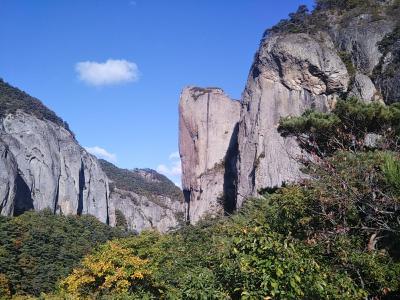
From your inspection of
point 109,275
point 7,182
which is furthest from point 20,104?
point 109,275

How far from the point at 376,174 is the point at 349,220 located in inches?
37.3

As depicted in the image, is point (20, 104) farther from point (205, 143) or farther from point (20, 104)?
point (205, 143)

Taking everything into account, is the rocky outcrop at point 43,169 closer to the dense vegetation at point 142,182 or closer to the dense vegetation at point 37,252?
the dense vegetation at point 37,252

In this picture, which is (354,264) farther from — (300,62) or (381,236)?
(300,62)

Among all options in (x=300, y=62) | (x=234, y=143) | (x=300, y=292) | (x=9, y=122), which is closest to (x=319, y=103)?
(x=300, y=62)

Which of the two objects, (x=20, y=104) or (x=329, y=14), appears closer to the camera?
(x=329, y=14)

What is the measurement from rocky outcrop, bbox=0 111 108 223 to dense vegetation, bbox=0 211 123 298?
10541mm

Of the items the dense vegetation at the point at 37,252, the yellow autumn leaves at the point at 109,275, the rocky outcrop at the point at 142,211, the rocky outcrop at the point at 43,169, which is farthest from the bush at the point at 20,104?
the yellow autumn leaves at the point at 109,275

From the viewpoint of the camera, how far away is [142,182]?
138500mm

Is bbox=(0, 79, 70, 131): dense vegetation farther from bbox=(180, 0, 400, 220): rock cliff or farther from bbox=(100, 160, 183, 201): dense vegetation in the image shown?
bbox=(180, 0, 400, 220): rock cliff

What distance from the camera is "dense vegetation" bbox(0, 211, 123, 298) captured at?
32.8 meters

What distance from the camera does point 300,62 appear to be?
1332 inches

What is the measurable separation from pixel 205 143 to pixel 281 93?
18.5 meters

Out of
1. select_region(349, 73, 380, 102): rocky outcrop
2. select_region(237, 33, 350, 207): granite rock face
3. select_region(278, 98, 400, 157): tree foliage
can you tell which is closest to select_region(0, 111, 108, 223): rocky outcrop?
select_region(237, 33, 350, 207): granite rock face
